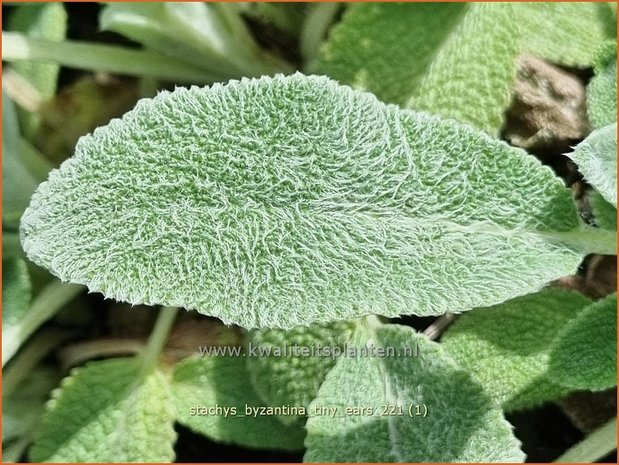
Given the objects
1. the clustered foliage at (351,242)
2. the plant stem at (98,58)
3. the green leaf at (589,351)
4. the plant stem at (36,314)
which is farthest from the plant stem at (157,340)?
the green leaf at (589,351)

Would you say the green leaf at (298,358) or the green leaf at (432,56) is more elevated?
the green leaf at (432,56)

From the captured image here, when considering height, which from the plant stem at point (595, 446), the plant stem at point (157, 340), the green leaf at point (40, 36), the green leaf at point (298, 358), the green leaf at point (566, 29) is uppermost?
the green leaf at point (40, 36)

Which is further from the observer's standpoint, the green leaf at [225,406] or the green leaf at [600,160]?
the green leaf at [225,406]

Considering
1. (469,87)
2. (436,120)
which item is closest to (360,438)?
(436,120)

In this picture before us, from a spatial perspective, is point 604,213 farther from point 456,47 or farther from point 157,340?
point 157,340

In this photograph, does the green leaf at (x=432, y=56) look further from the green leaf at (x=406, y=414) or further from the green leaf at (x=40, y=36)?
the green leaf at (x=40, y=36)

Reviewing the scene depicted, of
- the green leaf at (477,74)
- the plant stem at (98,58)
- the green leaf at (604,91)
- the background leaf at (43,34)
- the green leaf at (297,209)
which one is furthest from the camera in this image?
the background leaf at (43,34)

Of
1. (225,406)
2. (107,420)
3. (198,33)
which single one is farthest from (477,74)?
(107,420)

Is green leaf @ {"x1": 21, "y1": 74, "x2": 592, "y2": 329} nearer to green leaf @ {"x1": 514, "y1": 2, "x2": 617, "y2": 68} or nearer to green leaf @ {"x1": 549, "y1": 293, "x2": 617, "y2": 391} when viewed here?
green leaf @ {"x1": 549, "y1": 293, "x2": 617, "y2": 391}

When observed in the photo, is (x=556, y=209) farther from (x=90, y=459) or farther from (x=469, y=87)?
(x=90, y=459)
